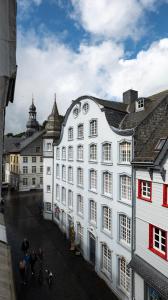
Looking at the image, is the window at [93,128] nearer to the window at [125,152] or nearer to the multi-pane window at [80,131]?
the multi-pane window at [80,131]

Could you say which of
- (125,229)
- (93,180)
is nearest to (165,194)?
(125,229)

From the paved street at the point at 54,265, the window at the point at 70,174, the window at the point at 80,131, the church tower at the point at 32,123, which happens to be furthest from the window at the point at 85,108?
the church tower at the point at 32,123

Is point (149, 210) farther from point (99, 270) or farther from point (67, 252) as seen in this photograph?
point (67, 252)

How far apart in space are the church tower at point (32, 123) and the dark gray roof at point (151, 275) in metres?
63.7

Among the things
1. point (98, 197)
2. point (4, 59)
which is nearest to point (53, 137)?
point (98, 197)

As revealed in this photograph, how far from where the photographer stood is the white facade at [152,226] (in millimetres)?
15898

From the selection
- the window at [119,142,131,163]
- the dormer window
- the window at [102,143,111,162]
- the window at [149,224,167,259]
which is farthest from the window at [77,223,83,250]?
the dormer window

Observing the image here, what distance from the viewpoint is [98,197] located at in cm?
2467

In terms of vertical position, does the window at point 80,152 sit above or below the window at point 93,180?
above

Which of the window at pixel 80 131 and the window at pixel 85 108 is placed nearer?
the window at pixel 85 108

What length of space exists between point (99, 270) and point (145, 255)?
8177mm

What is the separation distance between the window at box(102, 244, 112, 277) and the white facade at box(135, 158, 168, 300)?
4.52 m

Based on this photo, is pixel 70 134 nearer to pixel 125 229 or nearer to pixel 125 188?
pixel 125 188

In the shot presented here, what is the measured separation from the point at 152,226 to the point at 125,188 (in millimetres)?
4416
